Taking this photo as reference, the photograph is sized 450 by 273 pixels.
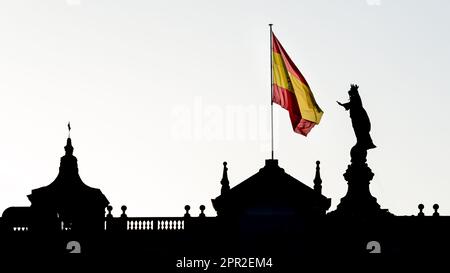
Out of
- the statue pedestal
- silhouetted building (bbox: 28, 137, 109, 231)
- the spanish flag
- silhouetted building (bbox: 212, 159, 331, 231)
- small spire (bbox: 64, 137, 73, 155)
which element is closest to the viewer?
the spanish flag

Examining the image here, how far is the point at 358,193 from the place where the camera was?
73438 millimetres

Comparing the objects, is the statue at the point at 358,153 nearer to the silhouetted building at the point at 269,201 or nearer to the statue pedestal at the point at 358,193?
the statue pedestal at the point at 358,193

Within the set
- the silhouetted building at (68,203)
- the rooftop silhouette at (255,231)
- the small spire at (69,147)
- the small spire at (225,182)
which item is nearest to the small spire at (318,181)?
the rooftop silhouette at (255,231)

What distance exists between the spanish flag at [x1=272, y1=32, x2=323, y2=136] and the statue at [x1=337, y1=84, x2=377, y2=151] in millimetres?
2175

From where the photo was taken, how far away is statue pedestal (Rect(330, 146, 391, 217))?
72.9 m

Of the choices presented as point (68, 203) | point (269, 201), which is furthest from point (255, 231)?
point (68, 203)

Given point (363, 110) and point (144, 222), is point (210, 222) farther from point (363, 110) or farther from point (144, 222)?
point (363, 110)

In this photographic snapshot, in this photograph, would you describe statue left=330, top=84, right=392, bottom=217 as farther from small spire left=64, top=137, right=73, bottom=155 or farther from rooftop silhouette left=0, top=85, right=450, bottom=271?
small spire left=64, top=137, right=73, bottom=155

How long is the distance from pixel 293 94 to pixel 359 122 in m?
3.61

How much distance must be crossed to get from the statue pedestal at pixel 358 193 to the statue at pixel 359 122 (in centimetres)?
32

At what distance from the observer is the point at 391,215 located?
74438 mm

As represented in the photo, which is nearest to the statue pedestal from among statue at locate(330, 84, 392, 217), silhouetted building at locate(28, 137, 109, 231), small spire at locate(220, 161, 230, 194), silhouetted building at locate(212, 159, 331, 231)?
statue at locate(330, 84, 392, 217)
